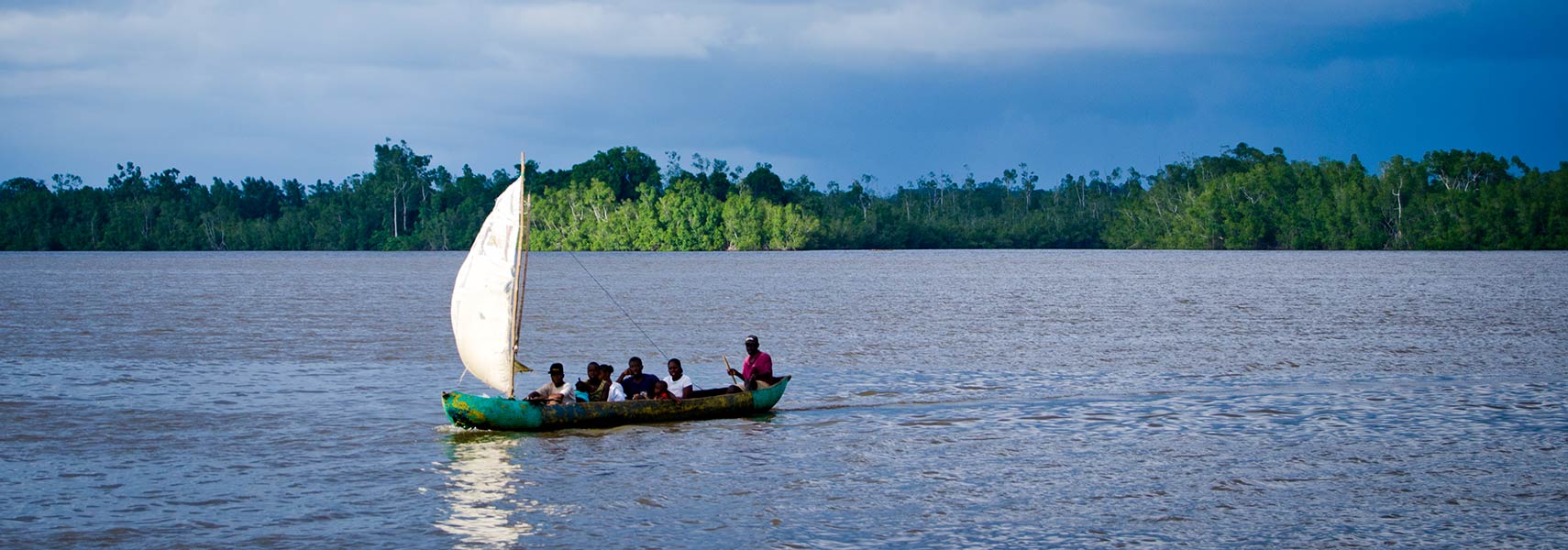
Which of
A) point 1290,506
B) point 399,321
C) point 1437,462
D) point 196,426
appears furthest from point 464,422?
point 399,321

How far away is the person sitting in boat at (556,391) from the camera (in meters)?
19.0

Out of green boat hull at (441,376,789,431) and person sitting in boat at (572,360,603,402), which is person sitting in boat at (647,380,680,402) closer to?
green boat hull at (441,376,789,431)

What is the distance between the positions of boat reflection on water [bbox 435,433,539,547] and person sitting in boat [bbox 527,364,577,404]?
2.11 feet

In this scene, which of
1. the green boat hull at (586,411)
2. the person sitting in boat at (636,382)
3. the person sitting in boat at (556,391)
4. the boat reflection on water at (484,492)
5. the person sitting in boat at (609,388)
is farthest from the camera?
the person sitting in boat at (636,382)

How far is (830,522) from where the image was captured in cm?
1414

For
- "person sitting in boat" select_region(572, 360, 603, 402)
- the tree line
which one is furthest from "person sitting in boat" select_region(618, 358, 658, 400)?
the tree line

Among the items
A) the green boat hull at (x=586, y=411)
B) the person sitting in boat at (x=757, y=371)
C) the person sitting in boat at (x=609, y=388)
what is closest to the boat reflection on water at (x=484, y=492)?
the green boat hull at (x=586, y=411)

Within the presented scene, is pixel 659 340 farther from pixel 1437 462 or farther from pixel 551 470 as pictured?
pixel 1437 462

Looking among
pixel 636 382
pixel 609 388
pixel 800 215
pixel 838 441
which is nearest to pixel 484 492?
pixel 609 388

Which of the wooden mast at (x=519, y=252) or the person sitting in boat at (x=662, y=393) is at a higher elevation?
the wooden mast at (x=519, y=252)

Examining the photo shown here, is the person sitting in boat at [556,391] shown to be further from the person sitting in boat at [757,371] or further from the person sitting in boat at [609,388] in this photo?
the person sitting in boat at [757,371]

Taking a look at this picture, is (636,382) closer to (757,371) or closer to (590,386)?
(590,386)

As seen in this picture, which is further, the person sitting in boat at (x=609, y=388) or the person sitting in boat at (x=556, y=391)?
the person sitting in boat at (x=609, y=388)

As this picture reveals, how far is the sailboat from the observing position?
18.7 m
